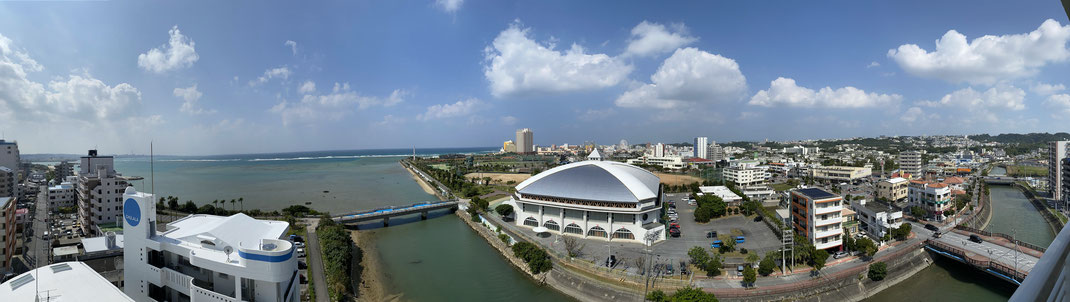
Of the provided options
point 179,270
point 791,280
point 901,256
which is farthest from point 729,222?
point 179,270

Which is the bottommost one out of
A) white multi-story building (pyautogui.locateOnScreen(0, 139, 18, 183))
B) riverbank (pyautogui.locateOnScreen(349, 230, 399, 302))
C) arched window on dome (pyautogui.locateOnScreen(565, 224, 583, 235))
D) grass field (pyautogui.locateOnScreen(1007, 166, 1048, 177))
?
riverbank (pyautogui.locateOnScreen(349, 230, 399, 302))

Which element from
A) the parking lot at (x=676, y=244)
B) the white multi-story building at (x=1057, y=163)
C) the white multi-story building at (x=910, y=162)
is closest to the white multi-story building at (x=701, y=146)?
the white multi-story building at (x=910, y=162)

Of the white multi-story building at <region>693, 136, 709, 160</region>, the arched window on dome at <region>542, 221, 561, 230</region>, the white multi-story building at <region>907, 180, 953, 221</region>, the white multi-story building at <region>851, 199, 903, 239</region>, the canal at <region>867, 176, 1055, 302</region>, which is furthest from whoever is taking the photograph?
the white multi-story building at <region>693, 136, 709, 160</region>

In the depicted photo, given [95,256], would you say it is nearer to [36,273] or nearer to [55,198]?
[36,273]

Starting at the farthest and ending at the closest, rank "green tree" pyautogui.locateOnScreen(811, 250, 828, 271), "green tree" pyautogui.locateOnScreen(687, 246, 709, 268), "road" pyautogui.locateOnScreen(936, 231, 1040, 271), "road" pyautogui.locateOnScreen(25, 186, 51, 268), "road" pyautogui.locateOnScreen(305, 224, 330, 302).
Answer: "road" pyautogui.locateOnScreen(25, 186, 51, 268), "road" pyautogui.locateOnScreen(936, 231, 1040, 271), "green tree" pyautogui.locateOnScreen(687, 246, 709, 268), "green tree" pyautogui.locateOnScreen(811, 250, 828, 271), "road" pyautogui.locateOnScreen(305, 224, 330, 302)

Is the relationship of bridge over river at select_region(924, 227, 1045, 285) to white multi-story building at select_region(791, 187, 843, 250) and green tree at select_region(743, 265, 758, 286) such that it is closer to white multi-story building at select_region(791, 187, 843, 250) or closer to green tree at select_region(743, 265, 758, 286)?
white multi-story building at select_region(791, 187, 843, 250)

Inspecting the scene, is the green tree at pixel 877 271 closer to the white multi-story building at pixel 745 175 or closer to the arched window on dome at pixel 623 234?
the arched window on dome at pixel 623 234

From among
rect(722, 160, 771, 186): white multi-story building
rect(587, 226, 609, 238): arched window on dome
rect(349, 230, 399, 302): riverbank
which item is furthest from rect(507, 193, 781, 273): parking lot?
rect(722, 160, 771, 186): white multi-story building
